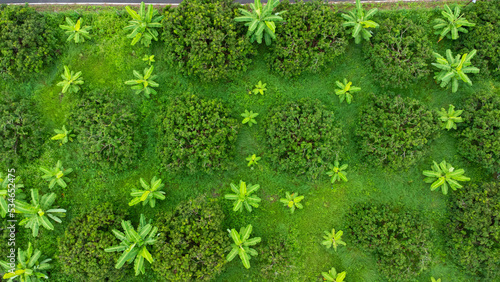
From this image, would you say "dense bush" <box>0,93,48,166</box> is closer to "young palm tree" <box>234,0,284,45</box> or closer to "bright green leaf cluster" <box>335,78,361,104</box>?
"young palm tree" <box>234,0,284,45</box>

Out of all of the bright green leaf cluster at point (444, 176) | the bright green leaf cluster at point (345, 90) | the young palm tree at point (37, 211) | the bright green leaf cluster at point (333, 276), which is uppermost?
the bright green leaf cluster at point (345, 90)

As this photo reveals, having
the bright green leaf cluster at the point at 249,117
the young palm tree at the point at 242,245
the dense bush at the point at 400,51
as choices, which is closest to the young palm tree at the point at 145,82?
the bright green leaf cluster at the point at 249,117

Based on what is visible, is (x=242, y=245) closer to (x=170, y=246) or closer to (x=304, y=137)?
(x=170, y=246)

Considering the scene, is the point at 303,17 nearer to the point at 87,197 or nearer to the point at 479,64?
the point at 479,64

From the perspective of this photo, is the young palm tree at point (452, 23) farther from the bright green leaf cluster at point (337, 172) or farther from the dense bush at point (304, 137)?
the bright green leaf cluster at point (337, 172)

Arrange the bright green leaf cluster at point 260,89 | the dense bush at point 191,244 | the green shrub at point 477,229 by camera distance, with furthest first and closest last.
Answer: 1. the bright green leaf cluster at point 260,89
2. the green shrub at point 477,229
3. the dense bush at point 191,244

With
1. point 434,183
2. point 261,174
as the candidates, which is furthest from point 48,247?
point 434,183
